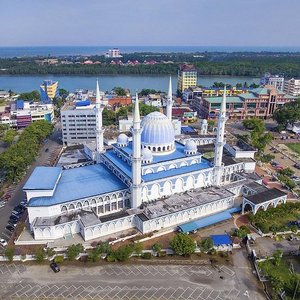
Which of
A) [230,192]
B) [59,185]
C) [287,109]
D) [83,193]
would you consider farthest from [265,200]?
[287,109]

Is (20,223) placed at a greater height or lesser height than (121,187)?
lesser

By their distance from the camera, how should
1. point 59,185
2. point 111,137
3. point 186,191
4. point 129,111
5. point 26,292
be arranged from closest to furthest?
point 26,292, point 59,185, point 186,191, point 111,137, point 129,111

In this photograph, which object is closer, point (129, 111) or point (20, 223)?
point (20, 223)

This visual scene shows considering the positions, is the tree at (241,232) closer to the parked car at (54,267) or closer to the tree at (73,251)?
the tree at (73,251)

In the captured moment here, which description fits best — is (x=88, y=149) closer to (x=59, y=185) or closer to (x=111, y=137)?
(x=111, y=137)

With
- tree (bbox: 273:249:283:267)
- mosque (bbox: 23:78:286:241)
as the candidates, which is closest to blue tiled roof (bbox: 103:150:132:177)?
mosque (bbox: 23:78:286:241)

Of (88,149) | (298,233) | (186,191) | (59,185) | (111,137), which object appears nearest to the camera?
(298,233)
